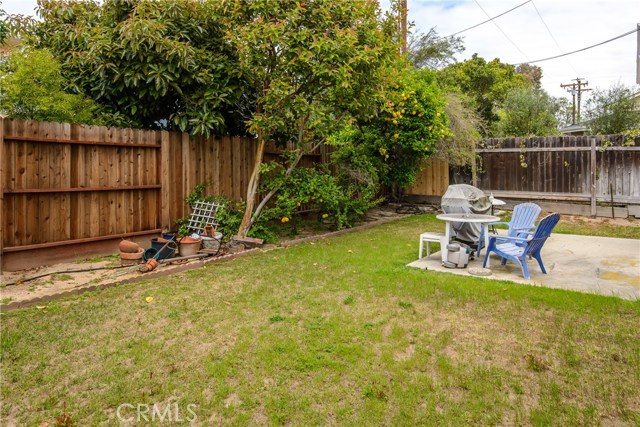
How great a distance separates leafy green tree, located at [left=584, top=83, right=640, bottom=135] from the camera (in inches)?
500

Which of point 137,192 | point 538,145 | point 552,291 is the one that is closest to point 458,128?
point 538,145

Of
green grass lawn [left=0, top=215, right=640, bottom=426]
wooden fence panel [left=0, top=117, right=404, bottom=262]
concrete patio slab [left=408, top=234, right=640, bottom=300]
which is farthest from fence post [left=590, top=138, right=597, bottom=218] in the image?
wooden fence panel [left=0, top=117, right=404, bottom=262]

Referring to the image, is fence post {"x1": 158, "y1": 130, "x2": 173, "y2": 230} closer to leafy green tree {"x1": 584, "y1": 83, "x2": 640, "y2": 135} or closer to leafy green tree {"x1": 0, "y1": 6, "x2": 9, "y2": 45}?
leafy green tree {"x1": 0, "y1": 6, "x2": 9, "y2": 45}

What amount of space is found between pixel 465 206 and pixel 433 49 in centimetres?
1542

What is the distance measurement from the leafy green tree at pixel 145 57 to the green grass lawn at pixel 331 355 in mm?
3472

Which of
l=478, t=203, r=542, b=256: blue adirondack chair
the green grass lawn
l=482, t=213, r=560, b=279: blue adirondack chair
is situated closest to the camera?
the green grass lawn

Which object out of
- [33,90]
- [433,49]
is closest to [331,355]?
[33,90]

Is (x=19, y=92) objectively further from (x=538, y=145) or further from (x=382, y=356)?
(x=538, y=145)

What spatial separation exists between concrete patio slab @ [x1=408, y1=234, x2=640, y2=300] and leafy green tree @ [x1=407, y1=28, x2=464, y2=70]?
14138 mm

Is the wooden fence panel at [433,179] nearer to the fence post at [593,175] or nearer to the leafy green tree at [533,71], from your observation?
the fence post at [593,175]

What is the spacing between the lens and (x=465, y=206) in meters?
6.37

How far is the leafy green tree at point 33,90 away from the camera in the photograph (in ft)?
17.0

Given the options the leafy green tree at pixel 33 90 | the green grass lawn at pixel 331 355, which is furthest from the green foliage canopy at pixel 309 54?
the green grass lawn at pixel 331 355

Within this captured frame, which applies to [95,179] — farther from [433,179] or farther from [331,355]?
[433,179]
